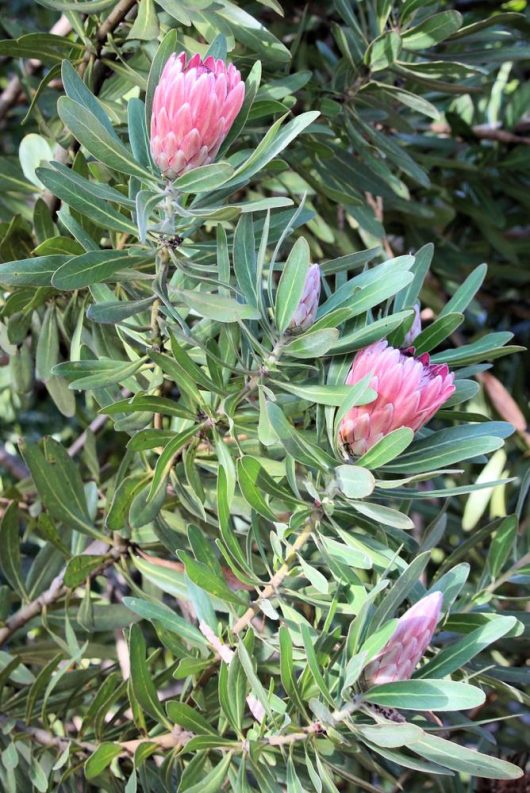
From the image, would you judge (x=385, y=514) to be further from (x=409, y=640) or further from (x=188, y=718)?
(x=188, y=718)

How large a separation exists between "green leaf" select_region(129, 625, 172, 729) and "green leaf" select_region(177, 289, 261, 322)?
0.24 m

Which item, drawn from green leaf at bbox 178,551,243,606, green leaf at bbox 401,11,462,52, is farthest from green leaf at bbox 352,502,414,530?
green leaf at bbox 401,11,462,52

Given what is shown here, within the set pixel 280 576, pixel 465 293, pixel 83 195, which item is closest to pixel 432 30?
pixel 465 293

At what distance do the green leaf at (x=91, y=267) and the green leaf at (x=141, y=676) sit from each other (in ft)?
0.80

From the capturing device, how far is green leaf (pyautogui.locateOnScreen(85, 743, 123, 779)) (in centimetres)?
66

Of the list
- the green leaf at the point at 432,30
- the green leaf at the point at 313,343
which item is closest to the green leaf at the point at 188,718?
the green leaf at the point at 313,343

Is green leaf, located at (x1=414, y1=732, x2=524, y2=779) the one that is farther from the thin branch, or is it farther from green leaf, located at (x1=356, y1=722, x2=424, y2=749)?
the thin branch

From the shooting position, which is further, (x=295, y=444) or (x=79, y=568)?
(x=79, y=568)

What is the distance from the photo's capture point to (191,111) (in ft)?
1.72

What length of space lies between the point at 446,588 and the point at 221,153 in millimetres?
317

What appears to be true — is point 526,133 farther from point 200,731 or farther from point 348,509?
point 200,731

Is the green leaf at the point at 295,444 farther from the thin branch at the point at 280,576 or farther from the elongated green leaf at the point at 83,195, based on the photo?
the elongated green leaf at the point at 83,195

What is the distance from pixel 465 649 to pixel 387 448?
0.46 feet

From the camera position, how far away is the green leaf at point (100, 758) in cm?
66
